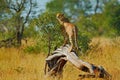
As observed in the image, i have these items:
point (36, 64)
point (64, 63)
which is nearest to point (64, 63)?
point (64, 63)

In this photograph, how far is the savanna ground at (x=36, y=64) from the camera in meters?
11.1

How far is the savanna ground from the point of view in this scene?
11.1m

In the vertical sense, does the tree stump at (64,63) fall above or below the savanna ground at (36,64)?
above

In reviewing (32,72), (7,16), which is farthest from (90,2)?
(32,72)

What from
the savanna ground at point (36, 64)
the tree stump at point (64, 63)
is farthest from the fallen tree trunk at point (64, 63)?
the savanna ground at point (36, 64)

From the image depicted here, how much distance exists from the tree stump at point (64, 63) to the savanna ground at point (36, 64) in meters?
0.23

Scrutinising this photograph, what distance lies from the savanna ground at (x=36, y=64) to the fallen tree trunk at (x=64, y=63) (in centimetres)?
25

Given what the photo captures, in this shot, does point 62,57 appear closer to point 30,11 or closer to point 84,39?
point 84,39

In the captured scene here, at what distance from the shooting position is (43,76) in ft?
35.6

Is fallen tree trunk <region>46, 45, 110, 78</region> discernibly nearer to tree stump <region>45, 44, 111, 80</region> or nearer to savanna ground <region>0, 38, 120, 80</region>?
tree stump <region>45, 44, 111, 80</region>

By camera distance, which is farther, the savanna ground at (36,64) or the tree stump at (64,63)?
the savanna ground at (36,64)

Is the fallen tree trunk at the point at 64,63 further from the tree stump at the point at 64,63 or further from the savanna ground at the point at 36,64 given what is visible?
the savanna ground at the point at 36,64

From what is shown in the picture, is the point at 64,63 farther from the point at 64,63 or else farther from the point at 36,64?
the point at 36,64

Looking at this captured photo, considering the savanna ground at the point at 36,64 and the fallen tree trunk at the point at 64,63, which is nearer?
the fallen tree trunk at the point at 64,63
